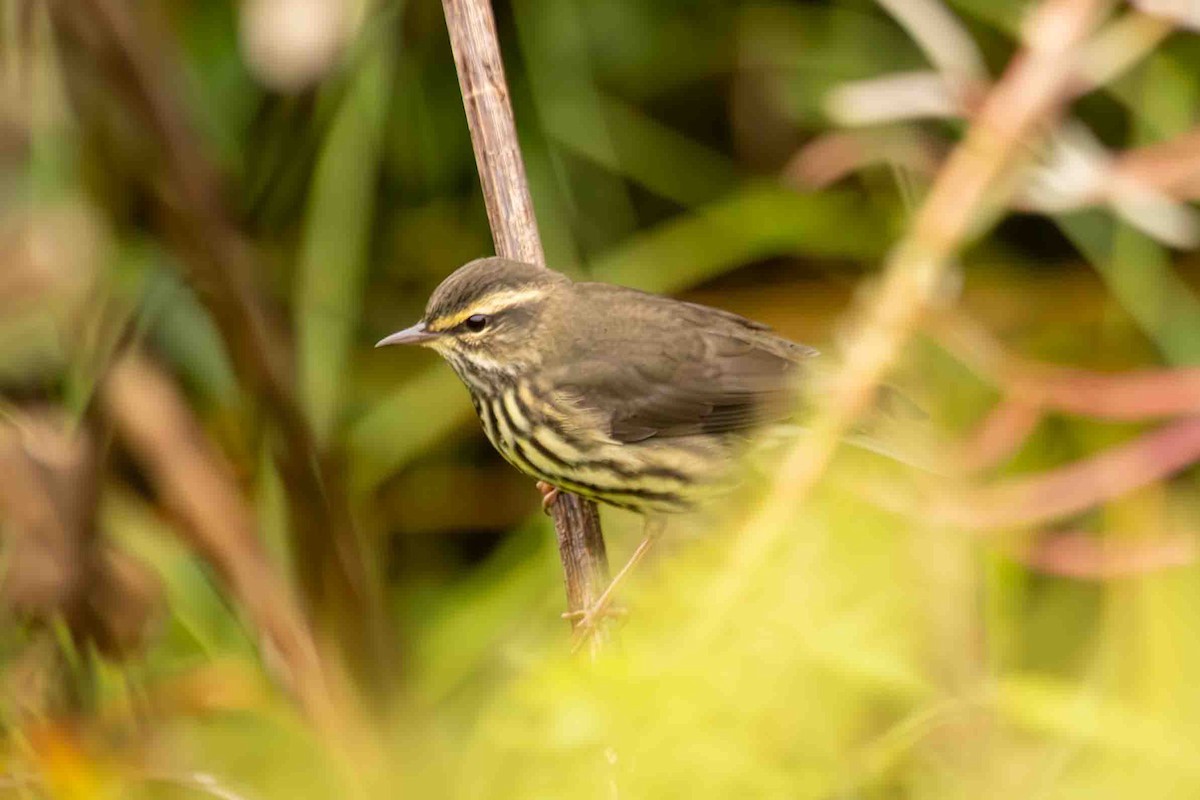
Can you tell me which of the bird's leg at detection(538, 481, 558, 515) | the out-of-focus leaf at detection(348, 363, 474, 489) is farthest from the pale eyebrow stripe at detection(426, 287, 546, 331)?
the out-of-focus leaf at detection(348, 363, 474, 489)

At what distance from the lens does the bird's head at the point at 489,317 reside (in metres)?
2.75

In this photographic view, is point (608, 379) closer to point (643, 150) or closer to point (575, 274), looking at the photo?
point (575, 274)

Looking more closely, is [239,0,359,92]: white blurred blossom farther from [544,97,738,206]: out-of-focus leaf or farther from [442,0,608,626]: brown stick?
[544,97,738,206]: out-of-focus leaf

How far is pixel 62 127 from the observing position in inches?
122

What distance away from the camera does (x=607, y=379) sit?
309cm

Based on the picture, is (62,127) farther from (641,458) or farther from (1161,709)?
(1161,709)

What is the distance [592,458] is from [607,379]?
0.23 m

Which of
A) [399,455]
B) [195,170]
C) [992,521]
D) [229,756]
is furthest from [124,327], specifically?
[399,455]

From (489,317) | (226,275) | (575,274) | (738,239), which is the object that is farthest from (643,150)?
(226,275)

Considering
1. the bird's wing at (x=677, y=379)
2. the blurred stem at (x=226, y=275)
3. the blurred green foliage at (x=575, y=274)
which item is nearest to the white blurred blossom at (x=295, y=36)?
the blurred green foliage at (x=575, y=274)

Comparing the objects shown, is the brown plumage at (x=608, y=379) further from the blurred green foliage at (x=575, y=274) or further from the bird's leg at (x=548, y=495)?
the blurred green foliage at (x=575, y=274)

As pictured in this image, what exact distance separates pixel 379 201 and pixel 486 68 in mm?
1463

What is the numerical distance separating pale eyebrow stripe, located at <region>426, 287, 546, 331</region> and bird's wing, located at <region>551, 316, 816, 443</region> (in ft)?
0.89

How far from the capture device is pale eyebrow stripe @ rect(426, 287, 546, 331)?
2807 millimetres
